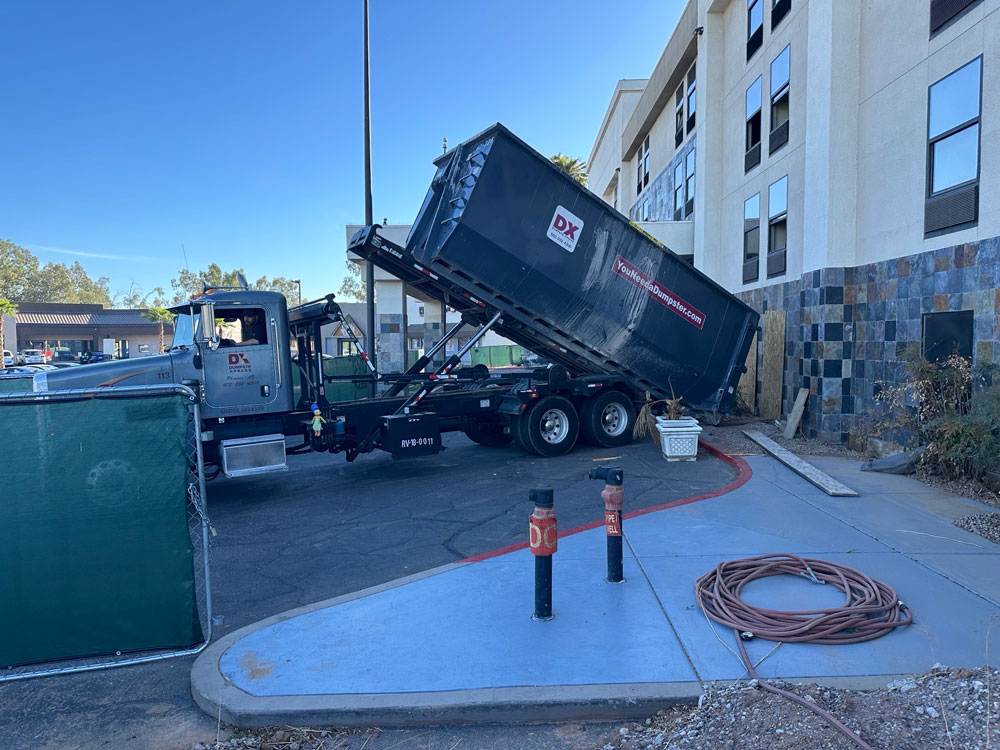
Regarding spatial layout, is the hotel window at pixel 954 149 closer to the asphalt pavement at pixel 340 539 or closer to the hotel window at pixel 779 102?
the asphalt pavement at pixel 340 539

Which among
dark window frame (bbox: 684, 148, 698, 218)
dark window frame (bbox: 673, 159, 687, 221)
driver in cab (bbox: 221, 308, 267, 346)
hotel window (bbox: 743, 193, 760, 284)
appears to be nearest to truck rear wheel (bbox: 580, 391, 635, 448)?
driver in cab (bbox: 221, 308, 267, 346)

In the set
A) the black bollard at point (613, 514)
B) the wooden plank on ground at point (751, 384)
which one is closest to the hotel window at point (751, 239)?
the wooden plank on ground at point (751, 384)

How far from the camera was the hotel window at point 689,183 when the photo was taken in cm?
2028

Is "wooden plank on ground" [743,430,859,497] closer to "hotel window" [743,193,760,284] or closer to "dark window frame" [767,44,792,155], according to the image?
"hotel window" [743,193,760,284]

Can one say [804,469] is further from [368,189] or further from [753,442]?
[368,189]

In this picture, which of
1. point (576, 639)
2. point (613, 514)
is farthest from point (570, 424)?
point (576, 639)

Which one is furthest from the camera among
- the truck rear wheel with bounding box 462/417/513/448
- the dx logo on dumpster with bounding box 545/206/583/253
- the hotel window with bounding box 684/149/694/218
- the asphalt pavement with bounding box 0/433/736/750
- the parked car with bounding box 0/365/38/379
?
the hotel window with bounding box 684/149/694/218

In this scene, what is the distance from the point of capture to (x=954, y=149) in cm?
870

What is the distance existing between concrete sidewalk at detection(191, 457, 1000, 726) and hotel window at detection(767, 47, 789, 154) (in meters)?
9.73

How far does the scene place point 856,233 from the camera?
434 inches

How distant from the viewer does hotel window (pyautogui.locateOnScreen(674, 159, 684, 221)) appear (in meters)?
21.8

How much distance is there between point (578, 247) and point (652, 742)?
8063mm

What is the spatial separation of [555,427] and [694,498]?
152 inches

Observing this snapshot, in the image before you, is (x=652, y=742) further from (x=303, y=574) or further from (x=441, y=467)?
(x=441, y=467)
